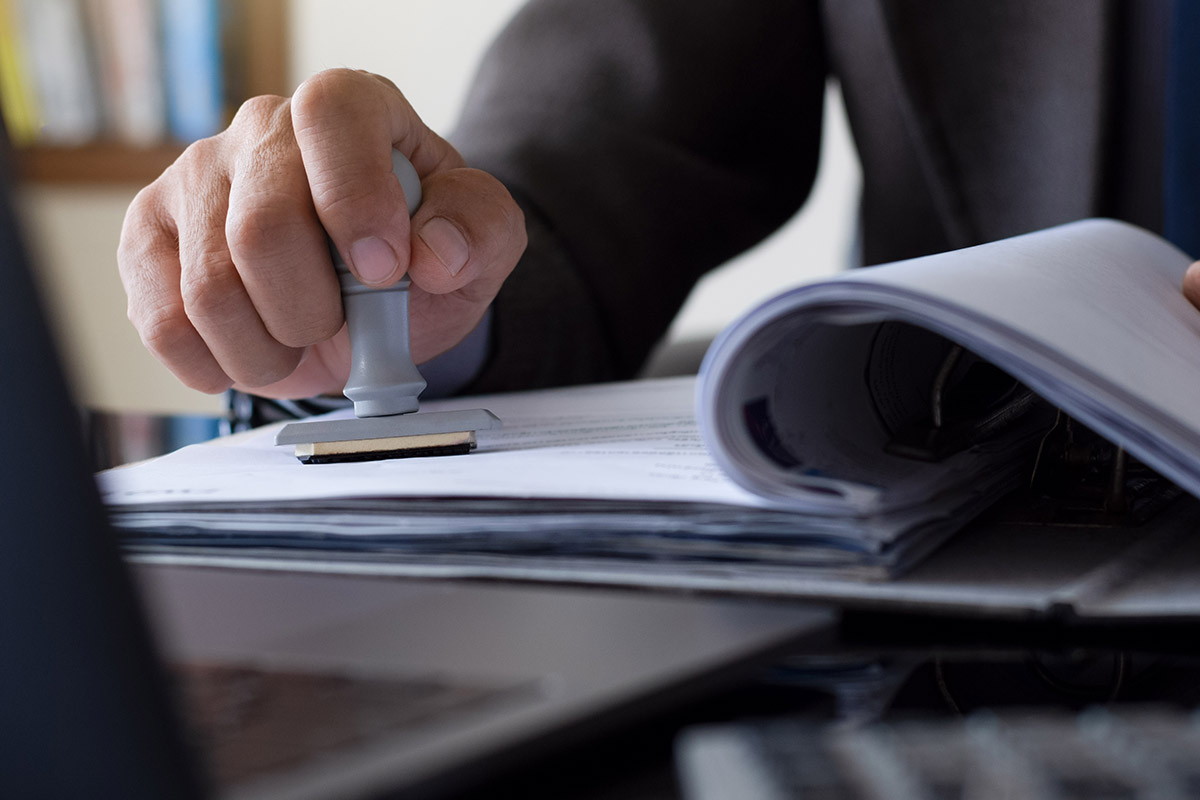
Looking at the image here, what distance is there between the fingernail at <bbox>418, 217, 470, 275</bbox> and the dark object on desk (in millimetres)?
14

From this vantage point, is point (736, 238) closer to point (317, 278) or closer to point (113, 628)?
point (317, 278)

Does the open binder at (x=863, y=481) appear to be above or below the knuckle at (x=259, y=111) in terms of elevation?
below

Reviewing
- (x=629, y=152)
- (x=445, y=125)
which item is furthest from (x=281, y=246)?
(x=445, y=125)

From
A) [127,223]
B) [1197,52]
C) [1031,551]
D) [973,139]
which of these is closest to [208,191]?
[127,223]

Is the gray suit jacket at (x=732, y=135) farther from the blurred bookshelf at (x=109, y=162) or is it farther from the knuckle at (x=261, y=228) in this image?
the blurred bookshelf at (x=109, y=162)

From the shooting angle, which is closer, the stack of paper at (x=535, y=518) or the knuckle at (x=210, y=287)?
the stack of paper at (x=535, y=518)

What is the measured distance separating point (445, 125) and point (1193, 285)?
3.31ft

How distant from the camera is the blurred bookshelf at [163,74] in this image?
1734 mm

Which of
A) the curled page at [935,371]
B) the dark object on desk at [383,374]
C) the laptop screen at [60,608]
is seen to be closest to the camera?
the laptop screen at [60,608]

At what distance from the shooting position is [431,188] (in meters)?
0.42

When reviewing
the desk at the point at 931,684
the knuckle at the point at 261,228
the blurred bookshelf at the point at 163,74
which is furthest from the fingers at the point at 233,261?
the blurred bookshelf at the point at 163,74

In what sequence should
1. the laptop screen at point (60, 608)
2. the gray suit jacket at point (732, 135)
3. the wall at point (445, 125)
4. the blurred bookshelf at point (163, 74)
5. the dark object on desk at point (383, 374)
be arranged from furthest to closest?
the blurred bookshelf at point (163, 74)
the wall at point (445, 125)
the gray suit jacket at point (732, 135)
the dark object on desk at point (383, 374)
the laptop screen at point (60, 608)

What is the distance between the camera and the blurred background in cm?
145

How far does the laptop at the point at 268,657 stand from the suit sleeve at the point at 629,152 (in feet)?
1.17
